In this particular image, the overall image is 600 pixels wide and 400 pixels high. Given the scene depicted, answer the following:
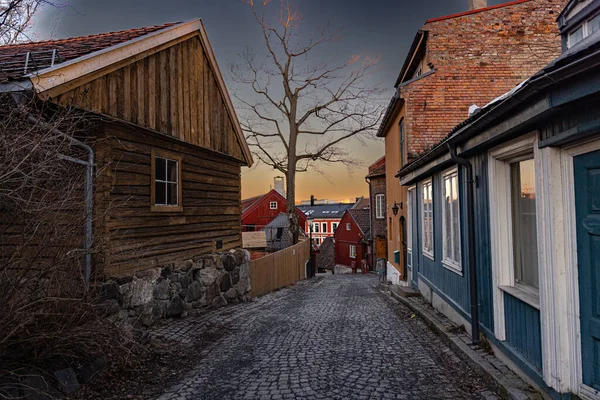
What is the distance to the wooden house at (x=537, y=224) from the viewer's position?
3.26 m

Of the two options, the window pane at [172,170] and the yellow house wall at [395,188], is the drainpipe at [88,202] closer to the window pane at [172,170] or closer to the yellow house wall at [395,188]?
Result: the window pane at [172,170]

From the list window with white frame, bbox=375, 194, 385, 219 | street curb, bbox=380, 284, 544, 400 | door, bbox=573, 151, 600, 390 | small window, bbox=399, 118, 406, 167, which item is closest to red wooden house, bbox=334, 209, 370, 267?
window with white frame, bbox=375, 194, 385, 219

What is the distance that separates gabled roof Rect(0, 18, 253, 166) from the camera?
5859mm

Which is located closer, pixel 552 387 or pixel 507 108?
pixel 552 387

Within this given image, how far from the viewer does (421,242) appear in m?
10.4

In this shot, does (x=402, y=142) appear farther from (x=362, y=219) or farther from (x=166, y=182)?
(x=362, y=219)

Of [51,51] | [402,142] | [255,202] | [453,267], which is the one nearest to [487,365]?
[453,267]

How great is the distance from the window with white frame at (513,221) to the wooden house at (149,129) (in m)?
4.70

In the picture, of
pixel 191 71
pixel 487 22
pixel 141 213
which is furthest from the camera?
pixel 487 22

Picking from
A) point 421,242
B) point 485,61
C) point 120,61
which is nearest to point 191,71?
point 120,61

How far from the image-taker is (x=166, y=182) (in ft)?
29.6

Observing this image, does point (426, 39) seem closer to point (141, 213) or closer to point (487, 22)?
point (487, 22)

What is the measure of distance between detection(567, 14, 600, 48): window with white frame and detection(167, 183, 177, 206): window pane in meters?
8.10

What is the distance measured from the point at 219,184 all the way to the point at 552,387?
9135mm
